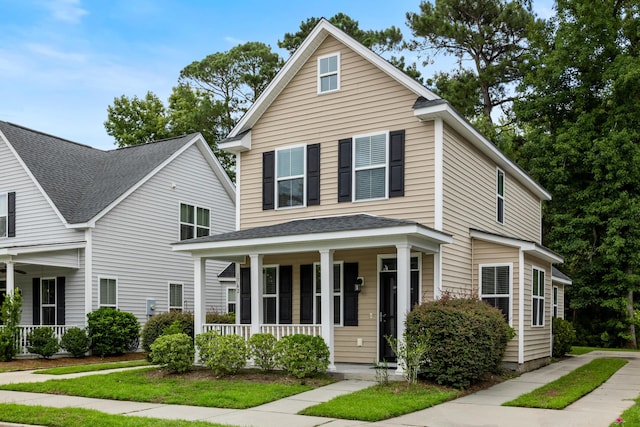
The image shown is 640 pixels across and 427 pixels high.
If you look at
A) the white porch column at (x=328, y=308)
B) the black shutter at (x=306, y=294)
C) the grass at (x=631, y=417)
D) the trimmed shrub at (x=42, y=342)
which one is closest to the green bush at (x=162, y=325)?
the black shutter at (x=306, y=294)

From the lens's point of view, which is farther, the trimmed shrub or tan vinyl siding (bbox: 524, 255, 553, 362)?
the trimmed shrub

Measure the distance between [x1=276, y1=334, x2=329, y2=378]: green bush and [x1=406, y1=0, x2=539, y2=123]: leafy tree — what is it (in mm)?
24313

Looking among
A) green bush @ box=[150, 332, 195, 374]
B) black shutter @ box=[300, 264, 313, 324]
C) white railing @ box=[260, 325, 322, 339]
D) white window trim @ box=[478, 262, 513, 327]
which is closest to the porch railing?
white railing @ box=[260, 325, 322, 339]

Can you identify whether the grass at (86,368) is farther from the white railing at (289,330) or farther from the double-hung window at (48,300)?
the double-hung window at (48,300)

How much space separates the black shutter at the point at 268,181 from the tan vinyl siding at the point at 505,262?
16.9ft

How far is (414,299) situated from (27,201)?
1383 centimetres

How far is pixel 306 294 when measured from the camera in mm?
16250

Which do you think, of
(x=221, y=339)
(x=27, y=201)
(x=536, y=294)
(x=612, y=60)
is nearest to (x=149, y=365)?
(x=221, y=339)

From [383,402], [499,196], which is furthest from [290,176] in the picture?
[383,402]

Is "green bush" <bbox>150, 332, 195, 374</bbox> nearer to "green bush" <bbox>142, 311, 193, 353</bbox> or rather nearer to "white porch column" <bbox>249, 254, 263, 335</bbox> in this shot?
"white porch column" <bbox>249, 254, 263, 335</bbox>

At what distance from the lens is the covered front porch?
1341cm

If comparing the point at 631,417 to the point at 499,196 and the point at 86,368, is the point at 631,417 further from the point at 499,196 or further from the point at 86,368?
the point at 86,368

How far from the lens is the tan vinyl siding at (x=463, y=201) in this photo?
49.0 ft

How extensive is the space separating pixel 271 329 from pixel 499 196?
26.6ft
